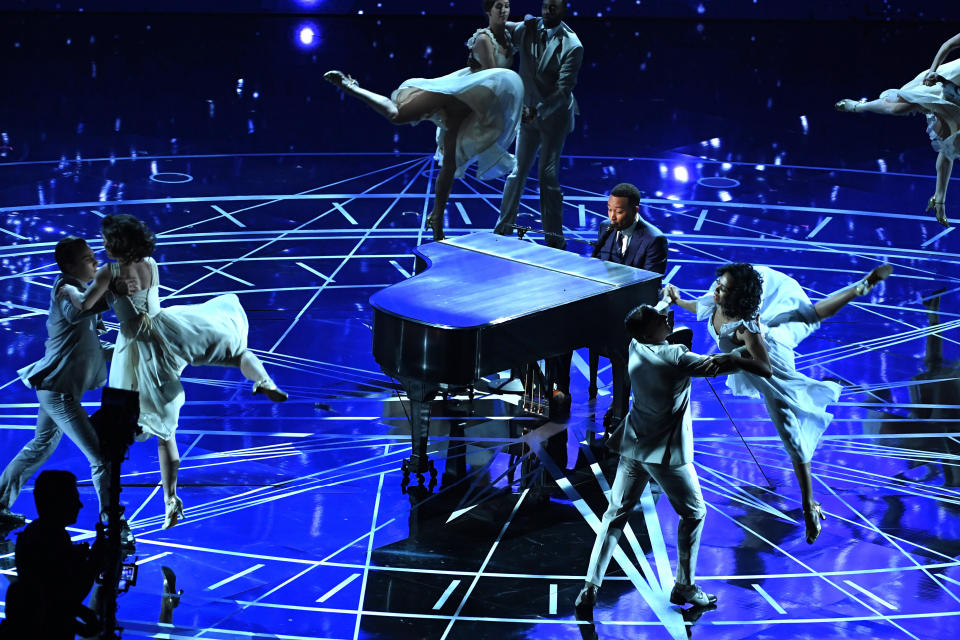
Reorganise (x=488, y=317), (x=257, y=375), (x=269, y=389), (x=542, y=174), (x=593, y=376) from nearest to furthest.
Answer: (x=269, y=389), (x=257, y=375), (x=488, y=317), (x=593, y=376), (x=542, y=174)

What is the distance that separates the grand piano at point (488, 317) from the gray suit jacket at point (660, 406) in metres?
0.95

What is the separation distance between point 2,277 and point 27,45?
32.9ft

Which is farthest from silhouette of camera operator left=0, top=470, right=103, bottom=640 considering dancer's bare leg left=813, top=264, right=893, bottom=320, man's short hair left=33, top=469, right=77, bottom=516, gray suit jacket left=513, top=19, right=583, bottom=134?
gray suit jacket left=513, top=19, right=583, bottom=134

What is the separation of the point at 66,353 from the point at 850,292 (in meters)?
3.39

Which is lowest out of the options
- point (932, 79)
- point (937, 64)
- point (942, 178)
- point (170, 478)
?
point (170, 478)

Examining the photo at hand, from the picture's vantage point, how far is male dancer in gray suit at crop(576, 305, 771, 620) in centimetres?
465

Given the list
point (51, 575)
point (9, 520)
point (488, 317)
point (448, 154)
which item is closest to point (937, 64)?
point (448, 154)

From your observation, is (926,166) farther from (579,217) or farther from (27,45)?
(27,45)

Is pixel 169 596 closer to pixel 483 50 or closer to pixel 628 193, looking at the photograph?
pixel 628 193

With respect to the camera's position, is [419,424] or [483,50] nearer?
[419,424]

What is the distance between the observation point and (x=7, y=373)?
727 cm

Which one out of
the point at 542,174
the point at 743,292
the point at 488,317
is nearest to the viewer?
the point at 743,292

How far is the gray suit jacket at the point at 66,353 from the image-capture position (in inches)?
204

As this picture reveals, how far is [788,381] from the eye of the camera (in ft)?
17.4
